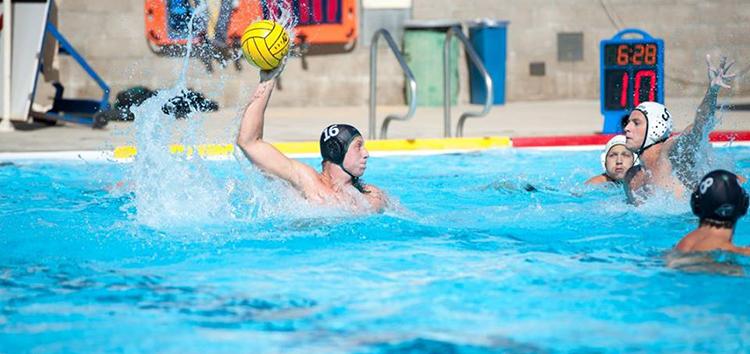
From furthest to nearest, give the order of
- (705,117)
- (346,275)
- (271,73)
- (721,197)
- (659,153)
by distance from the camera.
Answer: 1. (659,153)
2. (705,117)
3. (271,73)
4. (346,275)
5. (721,197)

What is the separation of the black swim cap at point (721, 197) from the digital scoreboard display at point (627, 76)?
665 cm

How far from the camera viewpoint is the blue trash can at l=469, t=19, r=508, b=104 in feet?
51.2

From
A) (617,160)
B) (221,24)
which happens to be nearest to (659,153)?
(617,160)

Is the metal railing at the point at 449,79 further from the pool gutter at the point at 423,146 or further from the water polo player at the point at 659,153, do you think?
the water polo player at the point at 659,153

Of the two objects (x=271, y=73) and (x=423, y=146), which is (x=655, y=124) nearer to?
(x=271, y=73)

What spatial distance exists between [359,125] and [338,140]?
6.70m

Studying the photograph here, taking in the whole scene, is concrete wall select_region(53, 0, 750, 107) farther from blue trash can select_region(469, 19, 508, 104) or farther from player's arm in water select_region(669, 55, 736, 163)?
player's arm in water select_region(669, 55, 736, 163)

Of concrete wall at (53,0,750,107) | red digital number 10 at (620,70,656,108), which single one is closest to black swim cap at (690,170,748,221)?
red digital number 10 at (620,70,656,108)

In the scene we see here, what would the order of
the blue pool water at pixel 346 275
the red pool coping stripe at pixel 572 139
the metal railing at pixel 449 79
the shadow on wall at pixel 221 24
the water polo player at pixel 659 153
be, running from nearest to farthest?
1. the blue pool water at pixel 346 275
2. the water polo player at pixel 659 153
3. the metal railing at pixel 449 79
4. the red pool coping stripe at pixel 572 139
5. the shadow on wall at pixel 221 24

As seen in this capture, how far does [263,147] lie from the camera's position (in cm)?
614

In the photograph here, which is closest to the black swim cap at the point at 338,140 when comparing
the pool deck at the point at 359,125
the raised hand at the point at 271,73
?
the raised hand at the point at 271,73

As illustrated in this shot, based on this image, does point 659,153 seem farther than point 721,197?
Yes

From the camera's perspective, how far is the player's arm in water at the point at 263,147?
232 inches

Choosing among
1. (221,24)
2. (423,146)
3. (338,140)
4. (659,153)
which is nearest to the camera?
(338,140)
